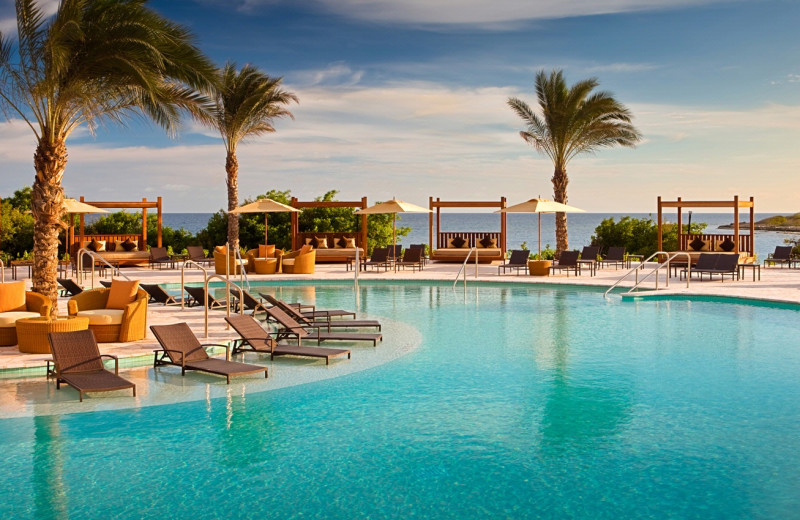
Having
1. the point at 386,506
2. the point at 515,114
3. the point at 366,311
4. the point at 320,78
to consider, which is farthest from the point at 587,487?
the point at 320,78

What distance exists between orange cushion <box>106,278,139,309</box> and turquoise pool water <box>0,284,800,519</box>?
3807 mm

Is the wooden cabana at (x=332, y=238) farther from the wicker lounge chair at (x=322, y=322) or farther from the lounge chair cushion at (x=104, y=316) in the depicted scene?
the lounge chair cushion at (x=104, y=316)

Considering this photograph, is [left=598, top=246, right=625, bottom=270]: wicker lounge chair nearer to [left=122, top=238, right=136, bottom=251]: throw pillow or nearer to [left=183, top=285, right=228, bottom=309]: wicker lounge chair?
[left=183, top=285, right=228, bottom=309]: wicker lounge chair

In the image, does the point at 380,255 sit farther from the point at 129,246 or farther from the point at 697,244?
the point at 697,244

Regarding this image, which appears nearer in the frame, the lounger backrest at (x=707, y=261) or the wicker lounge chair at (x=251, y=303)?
the wicker lounge chair at (x=251, y=303)

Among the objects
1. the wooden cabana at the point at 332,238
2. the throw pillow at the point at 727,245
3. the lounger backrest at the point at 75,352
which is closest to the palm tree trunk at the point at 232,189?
the wooden cabana at the point at 332,238

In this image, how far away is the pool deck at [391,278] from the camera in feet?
30.3

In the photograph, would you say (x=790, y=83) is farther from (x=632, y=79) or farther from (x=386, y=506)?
(x=386, y=506)

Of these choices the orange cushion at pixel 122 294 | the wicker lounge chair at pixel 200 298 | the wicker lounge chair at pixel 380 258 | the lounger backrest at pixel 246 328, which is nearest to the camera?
the lounger backrest at pixel 246 328

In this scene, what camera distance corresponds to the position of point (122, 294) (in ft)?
35.7

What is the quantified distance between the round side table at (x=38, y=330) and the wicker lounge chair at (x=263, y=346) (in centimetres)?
189

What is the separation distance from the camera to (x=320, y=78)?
96.6ft

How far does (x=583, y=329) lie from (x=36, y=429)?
8.11 metres

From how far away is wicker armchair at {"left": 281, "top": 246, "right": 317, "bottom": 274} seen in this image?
21.0 metres
